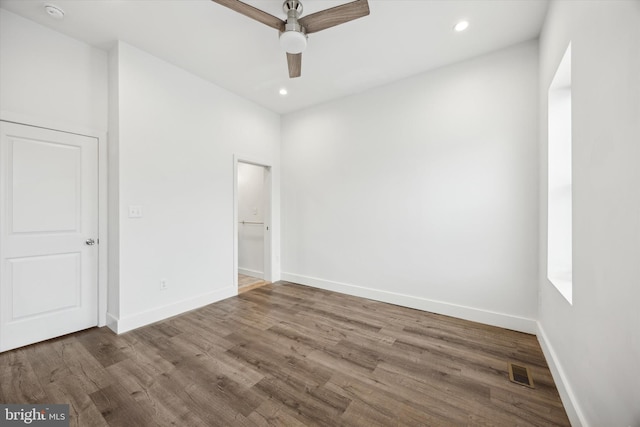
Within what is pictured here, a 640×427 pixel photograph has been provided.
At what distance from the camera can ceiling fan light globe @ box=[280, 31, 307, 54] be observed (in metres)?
1.87

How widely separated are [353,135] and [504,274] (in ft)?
8.31

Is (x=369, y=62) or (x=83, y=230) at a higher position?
(x=369, y=62)

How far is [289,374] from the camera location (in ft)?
6.18

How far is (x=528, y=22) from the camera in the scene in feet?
7.36

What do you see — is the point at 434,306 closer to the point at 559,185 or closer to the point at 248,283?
the point at 559,185

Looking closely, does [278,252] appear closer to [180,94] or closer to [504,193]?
[180,94]

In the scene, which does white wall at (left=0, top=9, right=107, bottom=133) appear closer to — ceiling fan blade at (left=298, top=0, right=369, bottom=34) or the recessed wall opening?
ceiling fan blade at (left=298, top=0, right=369, bottom=34)

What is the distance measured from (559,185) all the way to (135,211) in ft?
13.2

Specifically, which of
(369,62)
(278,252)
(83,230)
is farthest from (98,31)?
(278,252)

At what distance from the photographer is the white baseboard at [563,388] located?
1329mm

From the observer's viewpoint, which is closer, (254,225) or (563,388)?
(563,388)

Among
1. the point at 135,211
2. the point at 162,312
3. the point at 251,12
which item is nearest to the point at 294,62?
the point at 251,12

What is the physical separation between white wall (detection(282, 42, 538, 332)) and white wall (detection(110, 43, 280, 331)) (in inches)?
50.1

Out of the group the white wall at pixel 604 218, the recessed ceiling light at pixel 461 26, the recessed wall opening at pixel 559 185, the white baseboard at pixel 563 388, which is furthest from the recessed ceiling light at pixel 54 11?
the white baseboard at pixel 563 388
